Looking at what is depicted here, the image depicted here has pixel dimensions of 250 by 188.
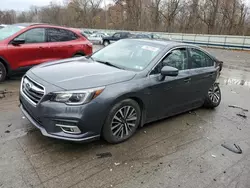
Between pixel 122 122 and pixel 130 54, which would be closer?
pixel 122 122

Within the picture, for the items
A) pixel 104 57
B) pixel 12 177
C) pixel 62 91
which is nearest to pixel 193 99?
pixel 104 57

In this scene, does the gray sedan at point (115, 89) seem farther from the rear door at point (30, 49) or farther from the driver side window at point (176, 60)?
the rear door at point (30, 49)

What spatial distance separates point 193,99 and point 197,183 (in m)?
2.18

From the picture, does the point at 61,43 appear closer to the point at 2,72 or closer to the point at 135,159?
the point at 2,72

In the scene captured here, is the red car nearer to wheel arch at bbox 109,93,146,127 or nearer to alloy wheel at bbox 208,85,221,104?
wheel arch at bbox 109,93,146,127

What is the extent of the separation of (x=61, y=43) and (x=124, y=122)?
4.49m

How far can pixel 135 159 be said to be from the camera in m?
3.03

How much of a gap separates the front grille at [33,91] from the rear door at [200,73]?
9.22 feet

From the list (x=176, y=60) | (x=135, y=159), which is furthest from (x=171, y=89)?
(x=135, y=159)

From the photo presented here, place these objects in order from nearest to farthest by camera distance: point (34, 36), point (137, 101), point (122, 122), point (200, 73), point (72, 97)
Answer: point (72, 97) < point (122, 122) < point (137, 101) < point (200, 73) < point (34, 36)

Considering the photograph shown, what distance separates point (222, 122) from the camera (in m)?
4.52

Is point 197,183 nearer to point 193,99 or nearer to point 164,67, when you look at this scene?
point 164,67

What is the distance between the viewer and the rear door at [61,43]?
6672 mm

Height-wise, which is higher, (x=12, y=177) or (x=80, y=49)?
(x=80, y=49)
